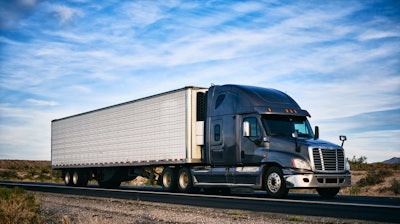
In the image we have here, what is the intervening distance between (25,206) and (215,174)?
8.28 meters

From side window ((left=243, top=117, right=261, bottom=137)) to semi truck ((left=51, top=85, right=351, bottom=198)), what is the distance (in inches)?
1.4

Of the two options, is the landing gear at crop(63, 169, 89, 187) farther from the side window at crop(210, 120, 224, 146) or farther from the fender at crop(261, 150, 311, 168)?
the fender at crop(261, 150, 311, 168)

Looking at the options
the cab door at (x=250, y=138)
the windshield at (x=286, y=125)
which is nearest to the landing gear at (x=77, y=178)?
the cab door at (x=250, y=138)

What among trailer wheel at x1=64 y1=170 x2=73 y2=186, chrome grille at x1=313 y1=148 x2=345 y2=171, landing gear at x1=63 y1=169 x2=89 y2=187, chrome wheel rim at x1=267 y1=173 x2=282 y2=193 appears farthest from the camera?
trailer wheel at x1=64 y1=170 x2=73 y2=186

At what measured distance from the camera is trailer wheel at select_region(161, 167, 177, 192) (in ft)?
70.8

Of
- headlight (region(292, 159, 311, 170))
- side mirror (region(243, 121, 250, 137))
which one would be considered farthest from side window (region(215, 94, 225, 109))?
headlight (region(292, 159, 311, 170))

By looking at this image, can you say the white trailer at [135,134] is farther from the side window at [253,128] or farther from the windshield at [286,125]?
the windshield at [286,125]

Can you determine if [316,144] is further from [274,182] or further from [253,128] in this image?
[253,128]

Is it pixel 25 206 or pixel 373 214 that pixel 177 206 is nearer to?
pixel 25 206

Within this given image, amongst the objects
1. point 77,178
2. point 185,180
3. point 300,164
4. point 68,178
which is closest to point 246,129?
point 300,164

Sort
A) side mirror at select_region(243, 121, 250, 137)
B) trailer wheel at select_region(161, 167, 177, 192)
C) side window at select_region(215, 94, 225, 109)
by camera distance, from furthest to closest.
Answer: trailer wheel at select_region(161, 167, 177, 192)
side window at select_region(215, 94, 225, 109)
side mirror at select_region(243, 121, 250, 137)

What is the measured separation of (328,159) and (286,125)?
1.99 metres

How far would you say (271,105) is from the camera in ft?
58.9

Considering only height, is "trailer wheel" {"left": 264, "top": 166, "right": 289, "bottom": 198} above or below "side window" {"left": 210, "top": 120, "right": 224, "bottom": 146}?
below
